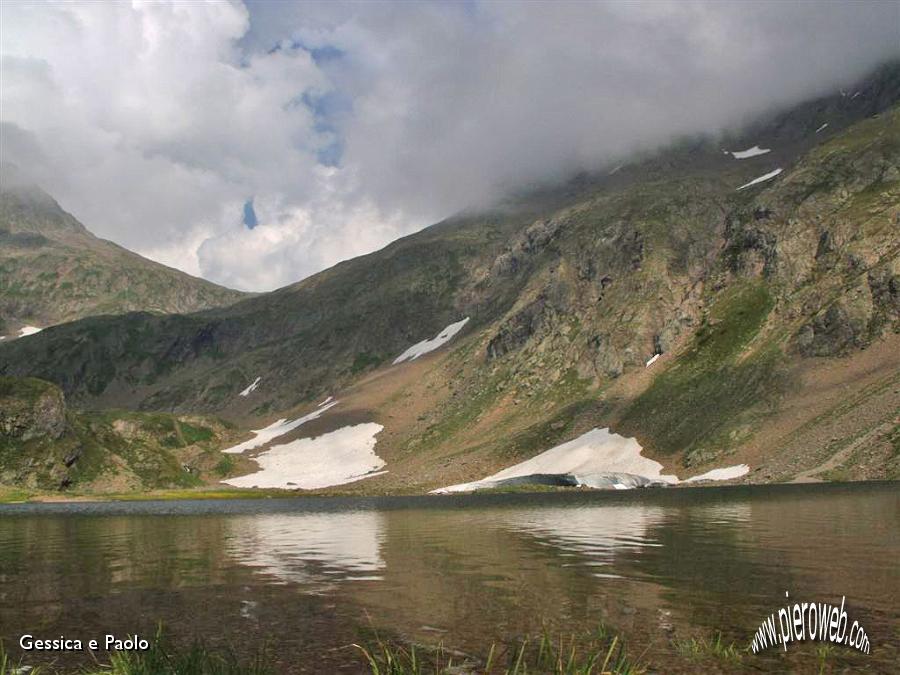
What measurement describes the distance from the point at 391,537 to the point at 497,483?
107868 mm

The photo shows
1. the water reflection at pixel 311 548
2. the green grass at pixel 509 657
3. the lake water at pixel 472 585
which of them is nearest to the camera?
the green grass at pixel 509 657

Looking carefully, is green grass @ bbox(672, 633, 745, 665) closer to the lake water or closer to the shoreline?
the lake water

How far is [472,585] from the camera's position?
31.6 metres

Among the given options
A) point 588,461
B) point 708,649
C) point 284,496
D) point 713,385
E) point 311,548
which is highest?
point 713,385

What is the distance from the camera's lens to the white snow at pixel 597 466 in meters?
149

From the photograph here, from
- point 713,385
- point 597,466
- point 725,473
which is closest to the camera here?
point 725,473

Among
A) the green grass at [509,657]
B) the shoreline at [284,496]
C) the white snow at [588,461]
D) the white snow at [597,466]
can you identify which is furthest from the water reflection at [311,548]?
the white snow at [588,461]

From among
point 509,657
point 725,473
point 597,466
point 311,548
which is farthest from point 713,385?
point 509,657

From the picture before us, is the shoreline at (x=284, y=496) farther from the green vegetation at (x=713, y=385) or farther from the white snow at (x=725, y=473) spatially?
the green vegetation at (x=713, y=385)

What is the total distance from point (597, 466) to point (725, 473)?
32368mm

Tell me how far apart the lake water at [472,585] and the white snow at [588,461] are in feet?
318

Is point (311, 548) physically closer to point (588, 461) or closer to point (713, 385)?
point (588, 461)

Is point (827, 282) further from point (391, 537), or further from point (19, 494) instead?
point (19, 494)

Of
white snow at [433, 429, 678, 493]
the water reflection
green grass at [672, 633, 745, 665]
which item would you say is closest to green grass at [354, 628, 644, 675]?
green grass at [672, 633, 745, 665]
